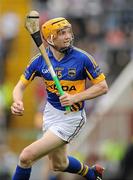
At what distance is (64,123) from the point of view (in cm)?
1605

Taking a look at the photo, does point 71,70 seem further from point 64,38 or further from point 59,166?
point 59,166

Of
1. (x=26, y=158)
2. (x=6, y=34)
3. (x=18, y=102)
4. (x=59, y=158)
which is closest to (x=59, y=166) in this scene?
(x=59, y=158)

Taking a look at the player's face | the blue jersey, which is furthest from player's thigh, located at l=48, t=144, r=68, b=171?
the player's face

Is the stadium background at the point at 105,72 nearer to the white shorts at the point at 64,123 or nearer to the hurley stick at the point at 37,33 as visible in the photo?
the white shorts at the point at 64,123

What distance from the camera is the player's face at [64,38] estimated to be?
15.6m

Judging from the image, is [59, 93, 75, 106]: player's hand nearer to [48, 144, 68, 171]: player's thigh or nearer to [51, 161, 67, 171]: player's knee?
[48, 144, 68, 171]: player's thigh

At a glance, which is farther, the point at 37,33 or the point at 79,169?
the point at 79,169

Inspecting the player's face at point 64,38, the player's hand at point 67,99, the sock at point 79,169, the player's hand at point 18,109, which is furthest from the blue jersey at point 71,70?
the sock at point 79,169

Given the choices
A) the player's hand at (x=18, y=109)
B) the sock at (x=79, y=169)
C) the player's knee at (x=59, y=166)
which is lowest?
the sock at (x=79, y=169)

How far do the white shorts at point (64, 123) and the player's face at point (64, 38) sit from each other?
101cm

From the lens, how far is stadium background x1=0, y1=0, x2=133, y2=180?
2400cm

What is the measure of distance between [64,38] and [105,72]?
8984 mm

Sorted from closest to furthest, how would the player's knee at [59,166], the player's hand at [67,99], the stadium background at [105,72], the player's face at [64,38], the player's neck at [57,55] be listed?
the player's hand at [67,99]
the player's face at [64,38]
the player's neck at [57,55]
the player's knee at [59,166]
the stadium background at [105,72]

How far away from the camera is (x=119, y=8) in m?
26.4
